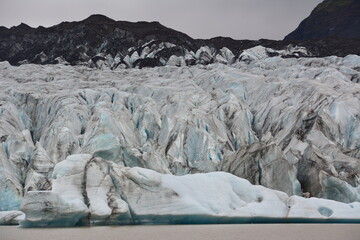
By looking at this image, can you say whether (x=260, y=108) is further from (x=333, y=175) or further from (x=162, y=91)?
(x=333, y=175)

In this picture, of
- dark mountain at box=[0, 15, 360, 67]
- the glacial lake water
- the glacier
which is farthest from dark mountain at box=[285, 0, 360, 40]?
the glacial lake water

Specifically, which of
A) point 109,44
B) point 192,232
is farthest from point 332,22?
point 192,232

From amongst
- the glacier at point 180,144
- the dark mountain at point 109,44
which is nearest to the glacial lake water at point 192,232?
the glacier at point 180,144

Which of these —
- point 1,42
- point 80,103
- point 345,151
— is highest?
point 1,42

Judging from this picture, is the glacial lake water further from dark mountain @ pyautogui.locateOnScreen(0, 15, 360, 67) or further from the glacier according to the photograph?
dark mountain @ pyautogui.locateOnScreen(0, 15, 360, 67)

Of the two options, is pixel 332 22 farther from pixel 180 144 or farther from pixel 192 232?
pixel 192 232

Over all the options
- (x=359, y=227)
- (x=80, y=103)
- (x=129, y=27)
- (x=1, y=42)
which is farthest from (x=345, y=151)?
(x=1, y=42)
